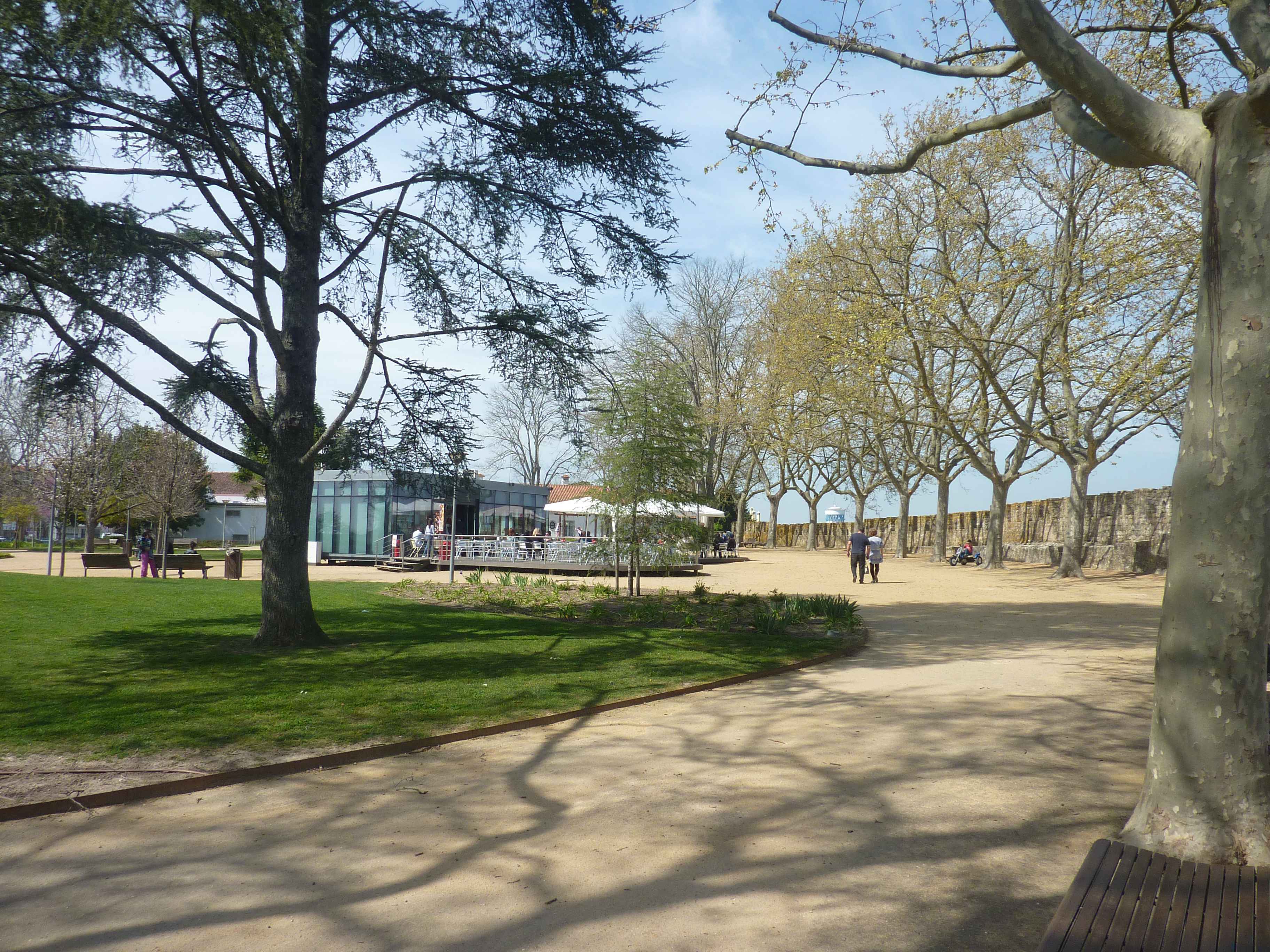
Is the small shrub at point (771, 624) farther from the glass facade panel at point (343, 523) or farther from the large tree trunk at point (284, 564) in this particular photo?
the glass facade panel at point (343, 523)

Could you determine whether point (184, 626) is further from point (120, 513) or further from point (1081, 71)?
point (120, 513)

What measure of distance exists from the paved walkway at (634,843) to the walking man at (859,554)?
18.7 metres

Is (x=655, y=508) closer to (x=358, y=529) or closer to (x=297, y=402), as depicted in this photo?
(x=297, y=402)

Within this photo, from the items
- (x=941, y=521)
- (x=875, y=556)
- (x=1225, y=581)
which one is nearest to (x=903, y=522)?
(x=941, y=521)

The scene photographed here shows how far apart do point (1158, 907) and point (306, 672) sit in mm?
8174

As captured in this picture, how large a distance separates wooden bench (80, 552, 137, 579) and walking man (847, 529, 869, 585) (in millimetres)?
22162

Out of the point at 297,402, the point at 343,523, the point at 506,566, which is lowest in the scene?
the point at 506,566

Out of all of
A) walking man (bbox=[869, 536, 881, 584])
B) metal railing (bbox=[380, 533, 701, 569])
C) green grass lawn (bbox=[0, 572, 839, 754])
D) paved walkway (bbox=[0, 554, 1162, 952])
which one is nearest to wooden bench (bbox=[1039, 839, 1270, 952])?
paved walkway (bbox=[0, 554, 1162, 952])

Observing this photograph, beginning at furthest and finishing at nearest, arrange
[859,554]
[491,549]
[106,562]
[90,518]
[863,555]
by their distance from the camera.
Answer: [491,549]
[90,518]
[863,555]
[859,554]
[106,562]

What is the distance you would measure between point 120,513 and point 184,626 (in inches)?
1514

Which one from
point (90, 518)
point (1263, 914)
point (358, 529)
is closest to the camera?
point (1263, 914)

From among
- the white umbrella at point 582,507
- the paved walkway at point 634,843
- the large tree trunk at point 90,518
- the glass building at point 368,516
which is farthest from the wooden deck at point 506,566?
the paved walkway at point 634,843

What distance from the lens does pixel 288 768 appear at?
5.72 meters

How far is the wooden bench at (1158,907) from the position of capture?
113 inches
